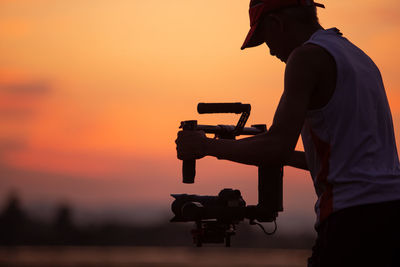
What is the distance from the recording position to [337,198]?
4387 millimetres

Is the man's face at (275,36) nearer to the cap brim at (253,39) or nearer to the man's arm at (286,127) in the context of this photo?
the cap brim at (253,39)

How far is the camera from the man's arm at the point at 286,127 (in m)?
4.34

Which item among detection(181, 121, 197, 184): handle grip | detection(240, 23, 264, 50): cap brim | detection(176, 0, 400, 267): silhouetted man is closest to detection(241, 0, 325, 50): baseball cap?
detection(240, 23, 264, 50): cap brim

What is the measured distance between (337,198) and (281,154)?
1.47 ft

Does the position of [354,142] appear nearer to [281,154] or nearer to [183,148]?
[281,154]

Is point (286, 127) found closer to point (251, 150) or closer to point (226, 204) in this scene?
point (251, 150)

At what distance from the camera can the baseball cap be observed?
4691 millimetres

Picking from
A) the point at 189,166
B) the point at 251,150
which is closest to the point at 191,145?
the point at 189,166

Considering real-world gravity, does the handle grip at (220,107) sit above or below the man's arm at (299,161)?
above

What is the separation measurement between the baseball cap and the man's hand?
2.42 ft

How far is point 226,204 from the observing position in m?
5.41

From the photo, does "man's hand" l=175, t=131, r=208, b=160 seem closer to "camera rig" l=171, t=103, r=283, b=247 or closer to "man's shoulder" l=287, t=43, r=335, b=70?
"camera rig" l=171, t=103, r=283, b=247

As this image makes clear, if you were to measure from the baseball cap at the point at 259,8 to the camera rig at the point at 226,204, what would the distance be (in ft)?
2.18

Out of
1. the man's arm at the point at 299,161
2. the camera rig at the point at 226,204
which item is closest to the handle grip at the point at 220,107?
the camera rig at the point at 226,204
